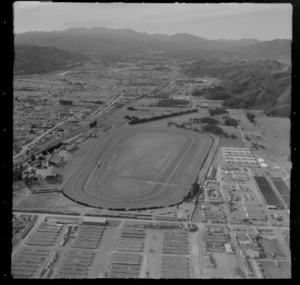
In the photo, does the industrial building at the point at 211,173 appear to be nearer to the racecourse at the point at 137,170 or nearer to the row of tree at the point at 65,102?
the racecourse at the point at 137,170

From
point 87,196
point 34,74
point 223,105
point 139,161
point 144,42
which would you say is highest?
point 144,42

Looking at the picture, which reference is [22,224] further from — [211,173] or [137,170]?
[211,173]

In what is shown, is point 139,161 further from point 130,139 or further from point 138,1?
point 138,1

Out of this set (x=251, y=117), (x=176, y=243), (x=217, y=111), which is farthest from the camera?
(x=217, y=111)

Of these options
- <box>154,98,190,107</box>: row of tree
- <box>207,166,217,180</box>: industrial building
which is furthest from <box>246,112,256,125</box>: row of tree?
<box>207,166,217,180</box>: industrial building

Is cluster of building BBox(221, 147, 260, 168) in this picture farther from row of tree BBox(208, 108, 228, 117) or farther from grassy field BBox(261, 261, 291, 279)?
grassy field BBox(261, 261, 291, 279)

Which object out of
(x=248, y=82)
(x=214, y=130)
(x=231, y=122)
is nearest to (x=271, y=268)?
(x=214, y=130)

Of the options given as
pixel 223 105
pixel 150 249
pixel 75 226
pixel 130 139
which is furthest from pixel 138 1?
pixel 223 105
